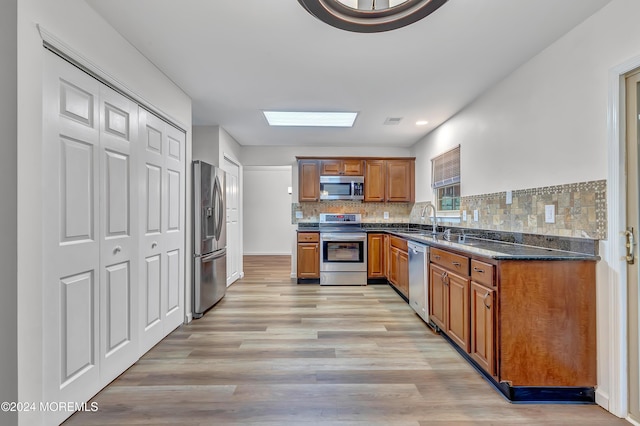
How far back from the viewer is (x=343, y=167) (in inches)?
209

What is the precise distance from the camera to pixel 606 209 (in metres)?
1.79

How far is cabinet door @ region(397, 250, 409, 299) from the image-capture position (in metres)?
3.80

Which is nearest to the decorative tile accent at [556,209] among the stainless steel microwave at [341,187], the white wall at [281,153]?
the stainless steel microwave at [341,187]

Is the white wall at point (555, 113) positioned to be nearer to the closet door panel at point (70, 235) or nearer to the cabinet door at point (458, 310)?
the cabinet door at point (458, 310)

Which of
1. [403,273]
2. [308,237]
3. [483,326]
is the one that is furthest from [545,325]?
[308,237]

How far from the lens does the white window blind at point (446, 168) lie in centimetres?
376

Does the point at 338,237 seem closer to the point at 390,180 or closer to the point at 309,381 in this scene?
the point at 390,180

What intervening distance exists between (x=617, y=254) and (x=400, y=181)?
12.2ft

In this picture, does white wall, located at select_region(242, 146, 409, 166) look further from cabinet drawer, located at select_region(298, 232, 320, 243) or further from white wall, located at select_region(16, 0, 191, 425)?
white wall, located at select_region(16, 0, 191, 425)

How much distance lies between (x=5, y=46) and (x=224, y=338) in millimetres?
2429

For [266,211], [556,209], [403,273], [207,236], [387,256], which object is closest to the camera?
[556,209]

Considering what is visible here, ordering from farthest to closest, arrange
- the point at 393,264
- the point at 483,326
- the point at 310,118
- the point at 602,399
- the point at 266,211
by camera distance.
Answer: the point at 266,211 → the point at 393,264 → the point at 310,118 → the point at 483,326 → the point at 602,399

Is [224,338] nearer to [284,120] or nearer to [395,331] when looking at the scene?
[395,331]

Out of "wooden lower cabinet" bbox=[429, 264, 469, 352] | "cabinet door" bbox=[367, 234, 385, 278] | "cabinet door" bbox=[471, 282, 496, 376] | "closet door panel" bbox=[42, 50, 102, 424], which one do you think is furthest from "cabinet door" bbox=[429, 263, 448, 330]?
"closet door panel" bbox=[42, 50, 102, 424]
